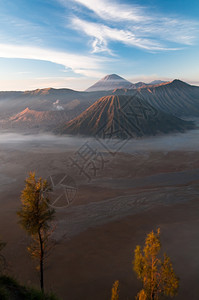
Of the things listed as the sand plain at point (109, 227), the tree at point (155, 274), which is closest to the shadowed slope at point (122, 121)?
the sand plain at point (109, 227)

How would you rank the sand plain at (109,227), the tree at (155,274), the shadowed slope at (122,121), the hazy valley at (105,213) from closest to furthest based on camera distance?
the tree at (155,274) → the sand plain at (109,227) → the hazy valley at (105,213) → the shadowed slope at (122,121)

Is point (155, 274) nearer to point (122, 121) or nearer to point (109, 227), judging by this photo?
point (109, 227)

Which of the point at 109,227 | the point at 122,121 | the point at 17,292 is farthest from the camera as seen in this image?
the point at 122,121

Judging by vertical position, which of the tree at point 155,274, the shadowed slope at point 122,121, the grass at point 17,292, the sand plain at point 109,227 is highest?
the shadowed slope at point 122,121

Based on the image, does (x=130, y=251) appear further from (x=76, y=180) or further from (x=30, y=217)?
(x=76, y=180)

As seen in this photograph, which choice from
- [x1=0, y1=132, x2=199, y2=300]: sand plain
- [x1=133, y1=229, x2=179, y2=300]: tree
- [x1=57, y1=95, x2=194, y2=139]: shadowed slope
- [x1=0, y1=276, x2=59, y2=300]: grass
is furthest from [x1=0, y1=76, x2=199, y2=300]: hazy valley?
[x1=57, y1=95, x2=194, y2=139]: shadowed slope

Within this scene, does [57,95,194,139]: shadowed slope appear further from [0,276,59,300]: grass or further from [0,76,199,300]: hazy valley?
[0,276,59,300]: grass

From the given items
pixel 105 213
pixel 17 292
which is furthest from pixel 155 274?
pixel 105 213

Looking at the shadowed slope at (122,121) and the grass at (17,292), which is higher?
the shadowed slope at (122,121)

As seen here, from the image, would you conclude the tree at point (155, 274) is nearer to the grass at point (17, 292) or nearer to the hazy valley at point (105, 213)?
the grass at point (17, 292)
